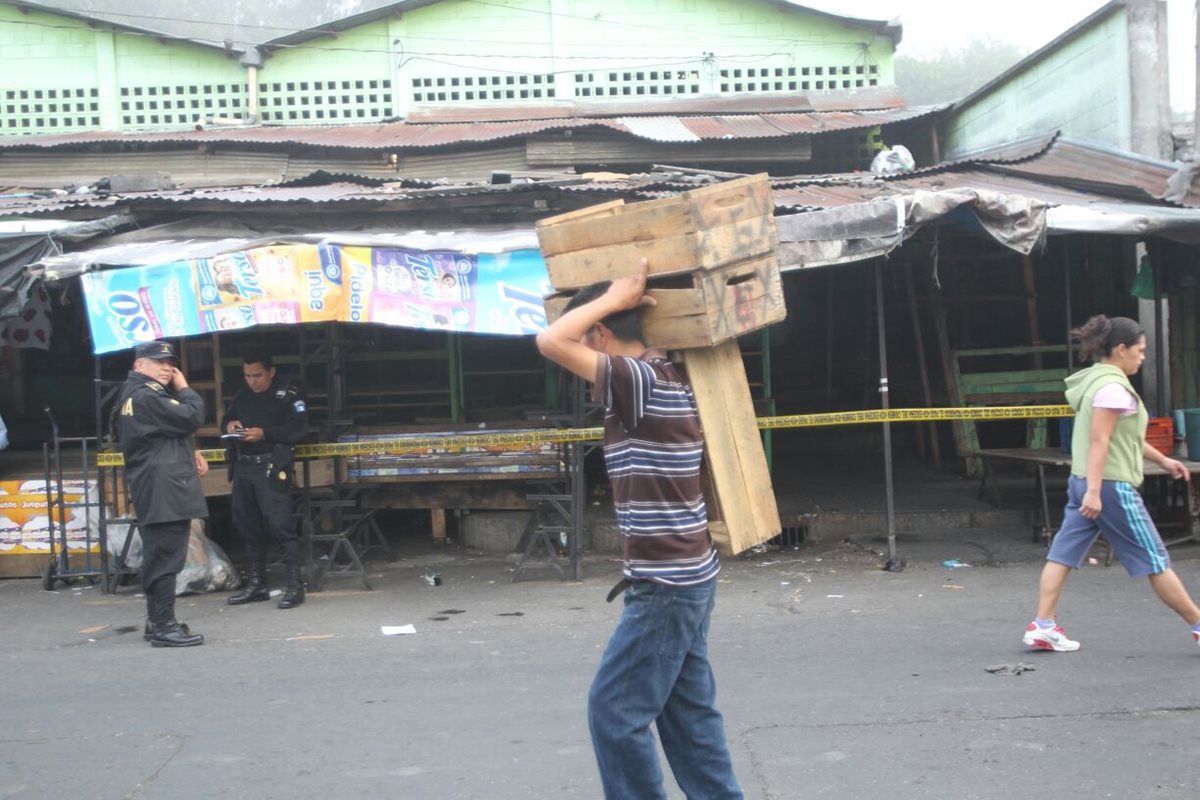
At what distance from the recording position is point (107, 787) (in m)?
4.52

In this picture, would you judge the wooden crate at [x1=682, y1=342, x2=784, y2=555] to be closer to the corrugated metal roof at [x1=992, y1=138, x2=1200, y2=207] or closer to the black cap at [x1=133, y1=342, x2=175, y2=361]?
the black cap at [x1=133, y1=342, x2=175, y2=361]

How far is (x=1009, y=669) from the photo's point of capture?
558 centimetres

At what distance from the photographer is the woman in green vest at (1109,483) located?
5543 millimetres

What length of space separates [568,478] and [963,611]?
3463 mm

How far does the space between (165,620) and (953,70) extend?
124 ft

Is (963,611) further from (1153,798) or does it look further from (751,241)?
(751,241)

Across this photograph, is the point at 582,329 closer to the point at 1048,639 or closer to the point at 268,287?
the point at 1048,639

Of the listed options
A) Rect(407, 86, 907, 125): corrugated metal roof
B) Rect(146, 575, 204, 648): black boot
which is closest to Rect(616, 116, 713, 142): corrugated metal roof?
Rect(407, 86, 907, 125): corrugated metal roof

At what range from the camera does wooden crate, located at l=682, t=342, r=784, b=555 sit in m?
3.51

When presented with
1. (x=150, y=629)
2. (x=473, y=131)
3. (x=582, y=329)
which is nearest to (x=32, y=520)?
(x=150, y=629)

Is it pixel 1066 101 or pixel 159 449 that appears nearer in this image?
pixel 159 449

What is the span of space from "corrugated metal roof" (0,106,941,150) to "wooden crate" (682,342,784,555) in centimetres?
769

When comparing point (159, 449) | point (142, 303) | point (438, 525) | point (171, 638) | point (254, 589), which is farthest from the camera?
point (438, 525)

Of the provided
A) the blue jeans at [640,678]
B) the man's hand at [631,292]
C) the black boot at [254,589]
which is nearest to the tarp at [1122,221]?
the man's hand at [631,292]
